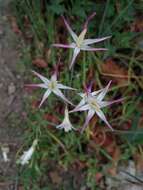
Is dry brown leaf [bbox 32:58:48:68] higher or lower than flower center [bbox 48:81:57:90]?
higher

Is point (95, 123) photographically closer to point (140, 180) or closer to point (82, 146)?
point (82, 146)

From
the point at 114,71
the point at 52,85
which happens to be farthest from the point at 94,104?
the point at 114,71

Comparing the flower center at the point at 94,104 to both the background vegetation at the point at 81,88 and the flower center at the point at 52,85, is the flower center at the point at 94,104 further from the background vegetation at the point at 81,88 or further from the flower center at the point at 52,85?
the background vegetation at the point at 81,88

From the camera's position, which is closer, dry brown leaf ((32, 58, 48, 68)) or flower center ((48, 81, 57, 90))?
flower center ((48, 81, 57, 90))

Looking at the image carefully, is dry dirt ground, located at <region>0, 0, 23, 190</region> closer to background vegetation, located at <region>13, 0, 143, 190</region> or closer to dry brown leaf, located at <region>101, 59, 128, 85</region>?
background vegetation, located at <region>13, 0, 143, 190</region>

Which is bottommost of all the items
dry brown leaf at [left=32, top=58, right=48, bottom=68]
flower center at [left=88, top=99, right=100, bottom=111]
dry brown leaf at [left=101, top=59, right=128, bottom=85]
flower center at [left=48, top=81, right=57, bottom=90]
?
flower center at [left=88, top=99, right=100, bottom=111]

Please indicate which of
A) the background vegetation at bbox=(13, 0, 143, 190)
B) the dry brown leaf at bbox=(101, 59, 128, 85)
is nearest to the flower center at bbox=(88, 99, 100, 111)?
the background vegetation at bbox=(13, 0, 143, 190)

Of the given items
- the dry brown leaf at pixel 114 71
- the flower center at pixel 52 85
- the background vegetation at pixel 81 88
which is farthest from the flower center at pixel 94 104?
the dry brown leaf at pixel 114 71
